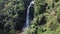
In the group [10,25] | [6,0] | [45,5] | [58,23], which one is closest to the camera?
[58,23]

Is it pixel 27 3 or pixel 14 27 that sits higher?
pixel 27 3

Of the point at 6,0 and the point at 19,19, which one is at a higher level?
the point at 6,0

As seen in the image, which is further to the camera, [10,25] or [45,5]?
[10,25]

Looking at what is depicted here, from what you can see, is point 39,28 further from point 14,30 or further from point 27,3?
point 27,3

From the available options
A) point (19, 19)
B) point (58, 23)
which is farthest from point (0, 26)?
point (58, 23)

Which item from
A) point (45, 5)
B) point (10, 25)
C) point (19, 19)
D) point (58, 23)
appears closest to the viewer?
point (58, 23)

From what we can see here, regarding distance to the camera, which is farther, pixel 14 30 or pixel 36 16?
pixel 14 30

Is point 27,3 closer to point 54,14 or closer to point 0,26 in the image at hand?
point 0,26

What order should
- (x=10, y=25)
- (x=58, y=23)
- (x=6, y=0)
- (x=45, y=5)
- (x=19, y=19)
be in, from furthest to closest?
(x=6, y=0) < (x=19, y=19) < (x=10, y=25) < (x=45, y=5) < (x=58, y=23)

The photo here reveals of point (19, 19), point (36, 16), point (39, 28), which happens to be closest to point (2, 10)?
point (19, 19)
